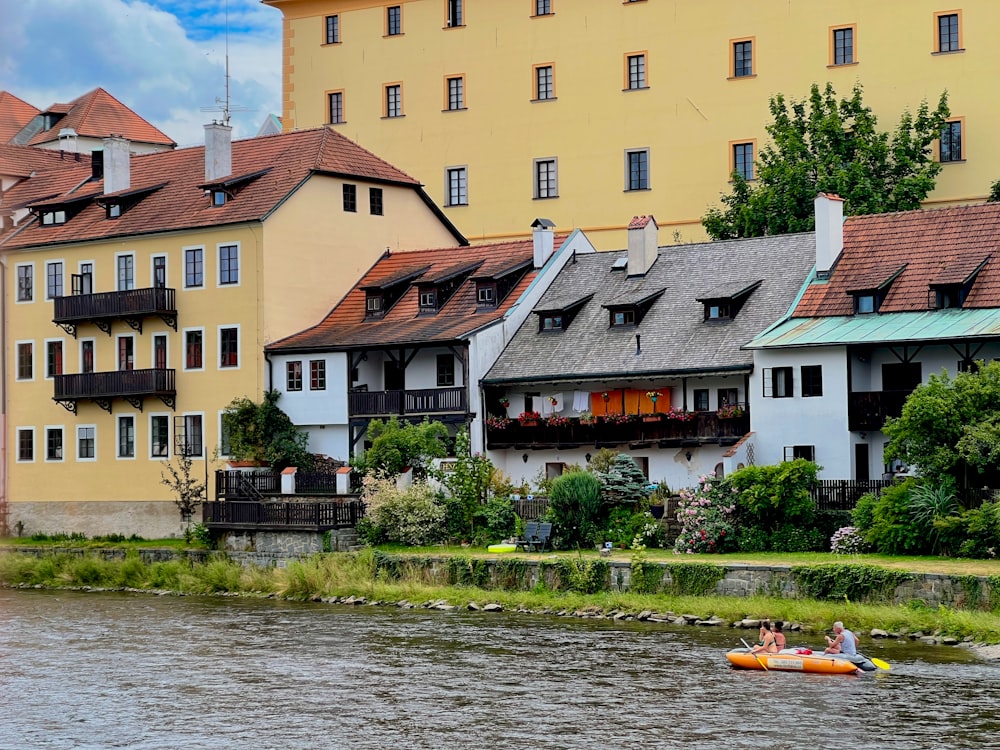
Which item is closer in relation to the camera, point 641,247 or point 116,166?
point 641,247

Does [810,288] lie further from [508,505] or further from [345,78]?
[345,78]

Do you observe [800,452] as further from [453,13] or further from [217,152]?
Result: [453,13]

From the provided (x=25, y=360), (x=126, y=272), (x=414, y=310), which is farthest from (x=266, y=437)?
(x=25, y=360)

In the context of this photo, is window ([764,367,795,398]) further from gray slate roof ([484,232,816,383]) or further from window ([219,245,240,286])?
window ([219,245,240,286])

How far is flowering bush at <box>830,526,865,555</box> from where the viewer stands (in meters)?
46.6

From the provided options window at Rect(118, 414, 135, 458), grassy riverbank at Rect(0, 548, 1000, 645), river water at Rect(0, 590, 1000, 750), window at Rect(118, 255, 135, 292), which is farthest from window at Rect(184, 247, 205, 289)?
river water at Rect(0, 590, 1000, 750)

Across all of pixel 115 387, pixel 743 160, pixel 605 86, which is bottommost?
pixel 115 387

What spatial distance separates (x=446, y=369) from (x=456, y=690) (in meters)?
25.9

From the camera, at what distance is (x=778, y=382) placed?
A: 52.7m

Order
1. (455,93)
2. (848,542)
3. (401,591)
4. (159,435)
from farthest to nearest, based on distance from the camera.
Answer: (455,93) < (159,435) < (401,591) < (848,542)

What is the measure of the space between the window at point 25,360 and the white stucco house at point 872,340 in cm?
2971

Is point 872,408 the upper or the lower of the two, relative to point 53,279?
lower

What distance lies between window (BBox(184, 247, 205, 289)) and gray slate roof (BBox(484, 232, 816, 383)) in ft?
39.3

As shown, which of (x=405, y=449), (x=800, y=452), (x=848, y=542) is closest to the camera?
(x=848, y=542)
